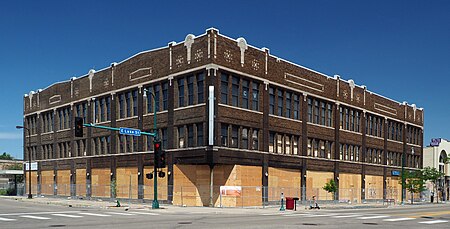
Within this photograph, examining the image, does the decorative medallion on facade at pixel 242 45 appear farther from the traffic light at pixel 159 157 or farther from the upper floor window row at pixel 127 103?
the upper floor window row at pixel 127 103

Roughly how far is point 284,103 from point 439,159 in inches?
1901

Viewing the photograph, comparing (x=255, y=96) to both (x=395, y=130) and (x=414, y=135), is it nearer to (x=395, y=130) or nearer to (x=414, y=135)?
(x=395, y=130)

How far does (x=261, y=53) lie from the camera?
47.2m

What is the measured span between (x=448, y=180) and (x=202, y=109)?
63.6 metres

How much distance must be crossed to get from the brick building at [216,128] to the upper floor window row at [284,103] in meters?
0.10

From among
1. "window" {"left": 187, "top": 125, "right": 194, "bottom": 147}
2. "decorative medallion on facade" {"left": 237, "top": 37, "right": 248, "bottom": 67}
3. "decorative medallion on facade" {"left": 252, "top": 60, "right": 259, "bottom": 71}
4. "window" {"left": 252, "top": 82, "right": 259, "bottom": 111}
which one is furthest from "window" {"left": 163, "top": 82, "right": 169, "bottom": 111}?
Answer: "decorative medallion on facade" {"left": 252, "top": 60, "right": 259, "bottom": 71}

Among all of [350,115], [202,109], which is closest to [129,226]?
[202,109]

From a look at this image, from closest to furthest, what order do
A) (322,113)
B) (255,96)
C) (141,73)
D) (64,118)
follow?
(255,96) < (141,73) < (322,113) < (64,118)

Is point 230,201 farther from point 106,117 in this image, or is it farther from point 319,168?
point 106,117

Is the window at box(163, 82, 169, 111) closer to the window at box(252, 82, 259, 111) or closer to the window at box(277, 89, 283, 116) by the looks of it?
the window at box(252, 82, 259, 111)

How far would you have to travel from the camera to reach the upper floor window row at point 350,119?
198 ft

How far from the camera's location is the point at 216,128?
42000 millimetres

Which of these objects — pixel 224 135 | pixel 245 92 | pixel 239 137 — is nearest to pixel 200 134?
pixel 224 135

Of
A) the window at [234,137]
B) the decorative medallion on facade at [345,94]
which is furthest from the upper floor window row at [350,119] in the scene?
the window at [234,137]
